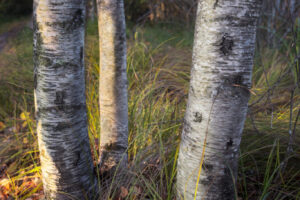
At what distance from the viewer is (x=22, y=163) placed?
2.43 m

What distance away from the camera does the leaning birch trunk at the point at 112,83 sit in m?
1.79

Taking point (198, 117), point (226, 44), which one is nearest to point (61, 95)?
point (198, 117)

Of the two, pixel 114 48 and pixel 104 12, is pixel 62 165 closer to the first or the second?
pixel 114 48

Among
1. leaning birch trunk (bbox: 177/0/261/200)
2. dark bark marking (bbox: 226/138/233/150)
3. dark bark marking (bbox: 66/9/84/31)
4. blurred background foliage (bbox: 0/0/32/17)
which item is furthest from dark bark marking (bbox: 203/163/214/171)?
blurred background foliage (bbox: 0/0/32/17)

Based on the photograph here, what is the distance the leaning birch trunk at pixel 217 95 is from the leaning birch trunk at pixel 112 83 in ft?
2.59

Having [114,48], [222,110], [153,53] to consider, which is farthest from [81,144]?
[153,53]

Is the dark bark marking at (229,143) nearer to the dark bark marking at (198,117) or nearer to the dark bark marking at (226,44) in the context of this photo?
the dark bark marking at (198,117)

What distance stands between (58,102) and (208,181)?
0.88 metres

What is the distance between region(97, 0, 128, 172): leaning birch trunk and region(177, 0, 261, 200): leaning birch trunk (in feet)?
2.59

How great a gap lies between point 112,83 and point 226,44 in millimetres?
1024

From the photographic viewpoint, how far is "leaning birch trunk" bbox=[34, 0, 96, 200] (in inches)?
53.5

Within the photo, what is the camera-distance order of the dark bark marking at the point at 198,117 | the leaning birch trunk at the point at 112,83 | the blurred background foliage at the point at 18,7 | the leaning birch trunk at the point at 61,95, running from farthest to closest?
the blurred background foliage at the point at 18,7, the leaning birch trunk at the point at 112,83, the leaning birch trunk at the point at 61,95, the dark bark marking at the point at 198,117

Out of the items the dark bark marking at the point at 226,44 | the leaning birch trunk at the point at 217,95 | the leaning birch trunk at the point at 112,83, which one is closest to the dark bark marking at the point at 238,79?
the leaning birch trunk at the point at 217,95

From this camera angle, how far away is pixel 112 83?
6.14 ft
